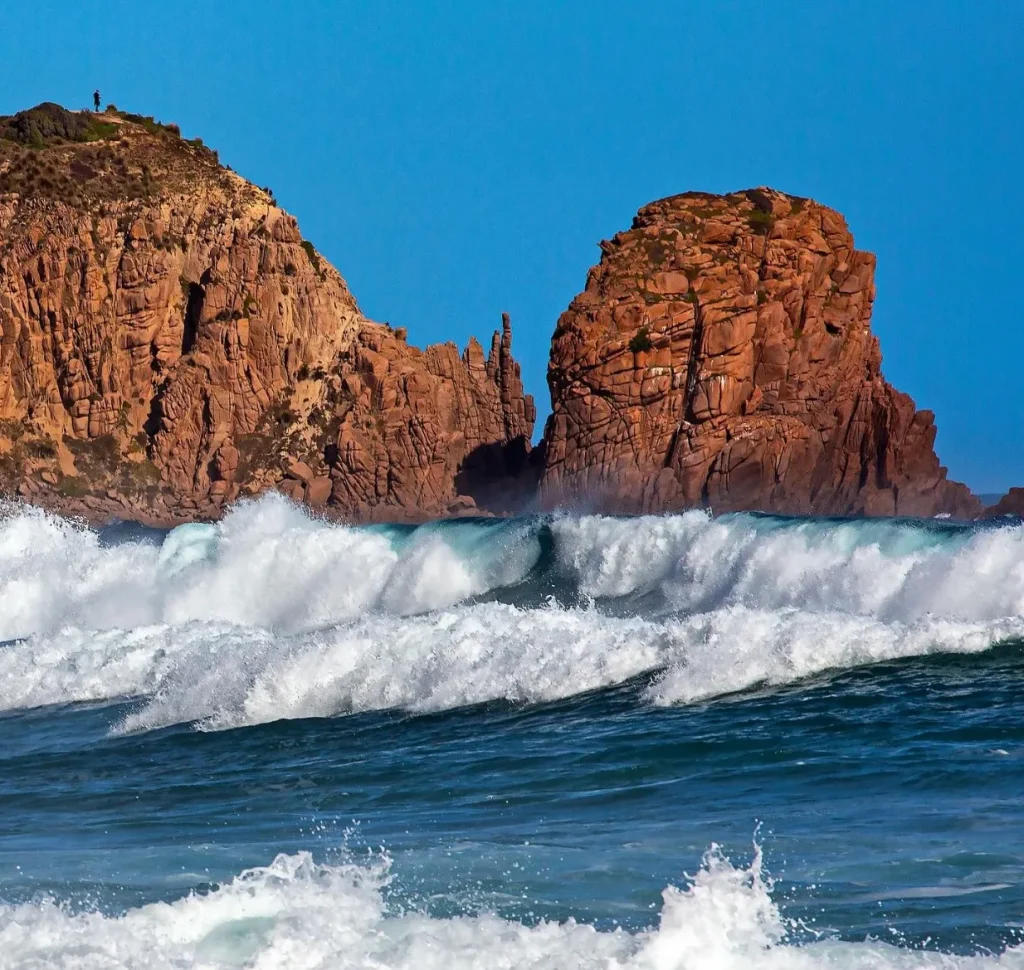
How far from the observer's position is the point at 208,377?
95562mm

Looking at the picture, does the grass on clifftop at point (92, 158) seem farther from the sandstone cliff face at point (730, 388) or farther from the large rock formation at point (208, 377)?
the sandstone cliff face at point (730, 388)

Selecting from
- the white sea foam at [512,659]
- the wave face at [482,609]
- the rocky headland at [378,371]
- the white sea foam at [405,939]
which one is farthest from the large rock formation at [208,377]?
the white sea foam at [405,939]

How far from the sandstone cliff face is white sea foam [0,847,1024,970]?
62914mm

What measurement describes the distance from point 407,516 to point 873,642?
66402mm

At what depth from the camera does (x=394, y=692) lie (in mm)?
19000

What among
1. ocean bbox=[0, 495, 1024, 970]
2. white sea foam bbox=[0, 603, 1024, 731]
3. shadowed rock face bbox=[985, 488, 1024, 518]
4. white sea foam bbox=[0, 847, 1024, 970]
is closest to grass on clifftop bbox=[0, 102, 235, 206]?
shadowed rock face bbox=[985, 488, 1024, 518]

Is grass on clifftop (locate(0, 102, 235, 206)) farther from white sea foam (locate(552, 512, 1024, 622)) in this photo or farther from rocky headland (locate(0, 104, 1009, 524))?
white sea foam (locate(552, 512, 1024, 622))

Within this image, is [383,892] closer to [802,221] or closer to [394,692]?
[394,692]

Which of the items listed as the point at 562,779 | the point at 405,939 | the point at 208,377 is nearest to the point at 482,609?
the point at 562,779

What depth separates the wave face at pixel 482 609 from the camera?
60.4 feet

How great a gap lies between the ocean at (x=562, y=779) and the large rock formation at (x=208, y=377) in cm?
5903

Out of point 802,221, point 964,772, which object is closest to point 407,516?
point 802,221

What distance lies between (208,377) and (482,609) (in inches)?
3034

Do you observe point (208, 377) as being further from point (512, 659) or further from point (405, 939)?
point (405, 939)
